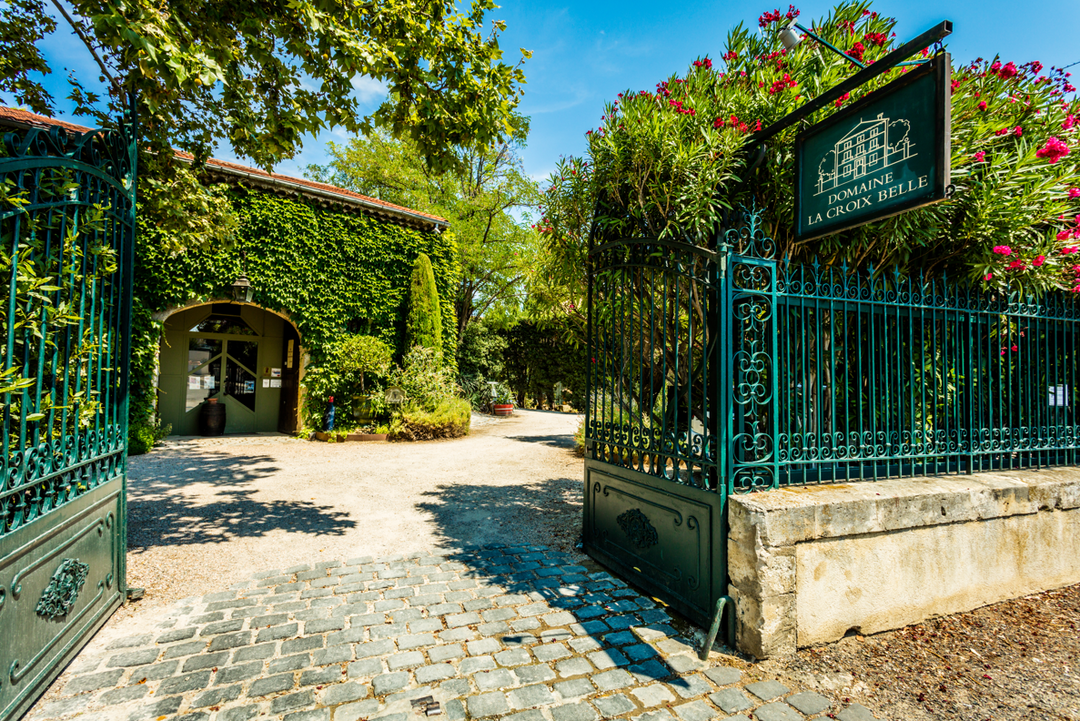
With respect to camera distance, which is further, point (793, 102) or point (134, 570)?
point (134, 570)

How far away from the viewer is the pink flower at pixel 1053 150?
3.20 meters

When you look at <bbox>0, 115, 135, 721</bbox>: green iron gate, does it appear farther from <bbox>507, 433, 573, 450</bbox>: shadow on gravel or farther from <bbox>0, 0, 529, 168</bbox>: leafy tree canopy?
<bbox>507, 433, 573, 450</bbox>: shadow on gravel

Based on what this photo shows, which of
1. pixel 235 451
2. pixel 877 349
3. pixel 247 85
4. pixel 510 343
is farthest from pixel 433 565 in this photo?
pixel 510 343

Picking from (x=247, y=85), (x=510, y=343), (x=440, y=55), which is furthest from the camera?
(x=510, y=343)

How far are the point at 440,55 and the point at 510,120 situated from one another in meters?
0.81

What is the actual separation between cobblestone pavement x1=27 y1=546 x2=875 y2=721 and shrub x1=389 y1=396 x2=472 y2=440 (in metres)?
7.03

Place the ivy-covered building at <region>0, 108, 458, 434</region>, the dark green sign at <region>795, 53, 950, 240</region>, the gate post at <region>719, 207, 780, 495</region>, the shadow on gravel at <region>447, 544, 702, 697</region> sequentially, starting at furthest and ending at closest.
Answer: the ivy-covered building at <region>0, 108, 458, 434</region> → the gate post at <region>719, 207, 780, 495</region> → the shadow on gravel at <region>447, 544, 702, 697</region> → the dark green sign at <region>795, 53, 950, 240</region>

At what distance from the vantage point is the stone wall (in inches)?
103

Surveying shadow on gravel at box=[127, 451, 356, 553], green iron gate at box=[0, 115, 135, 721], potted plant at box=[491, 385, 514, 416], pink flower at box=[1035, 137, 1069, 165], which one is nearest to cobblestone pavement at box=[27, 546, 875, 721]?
green iron gate at box=[0, 115, 135, 721]

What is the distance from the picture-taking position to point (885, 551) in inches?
114

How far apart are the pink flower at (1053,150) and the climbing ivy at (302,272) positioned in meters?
10.8

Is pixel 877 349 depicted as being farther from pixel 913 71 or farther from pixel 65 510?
pixel 65 510

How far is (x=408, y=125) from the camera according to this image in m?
4.81

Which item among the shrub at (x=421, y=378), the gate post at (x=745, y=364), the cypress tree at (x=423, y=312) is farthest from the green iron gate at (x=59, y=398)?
the cypress tree at (x=423, y=312)
